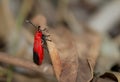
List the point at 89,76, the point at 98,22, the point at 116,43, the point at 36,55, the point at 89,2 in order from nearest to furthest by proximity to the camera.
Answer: the point at 89,76
the point at 36,55
the point at 116,43
the point at 98,22
the point at 89,2

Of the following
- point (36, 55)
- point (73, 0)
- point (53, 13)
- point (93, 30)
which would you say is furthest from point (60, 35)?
point (36, 55)

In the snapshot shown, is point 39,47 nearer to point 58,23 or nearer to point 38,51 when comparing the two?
→ point 38,51

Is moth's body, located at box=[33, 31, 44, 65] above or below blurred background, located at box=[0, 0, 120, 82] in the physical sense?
above

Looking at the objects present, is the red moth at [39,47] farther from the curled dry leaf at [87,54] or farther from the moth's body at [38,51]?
the curled dry leaf at [87,54]

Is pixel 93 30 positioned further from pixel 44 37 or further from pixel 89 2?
pixel 44 37

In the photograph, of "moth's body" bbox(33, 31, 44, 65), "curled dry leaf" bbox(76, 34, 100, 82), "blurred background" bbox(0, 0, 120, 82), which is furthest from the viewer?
"blurred background" bbox(0, 0, 120, 82)

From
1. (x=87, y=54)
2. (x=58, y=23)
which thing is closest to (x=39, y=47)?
(x=87, y=54)

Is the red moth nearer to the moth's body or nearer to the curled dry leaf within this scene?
the moth's body

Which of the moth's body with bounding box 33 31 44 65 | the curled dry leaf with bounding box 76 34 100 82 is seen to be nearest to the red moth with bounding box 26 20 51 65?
the moth's body with bounding box 33 31 44 65
